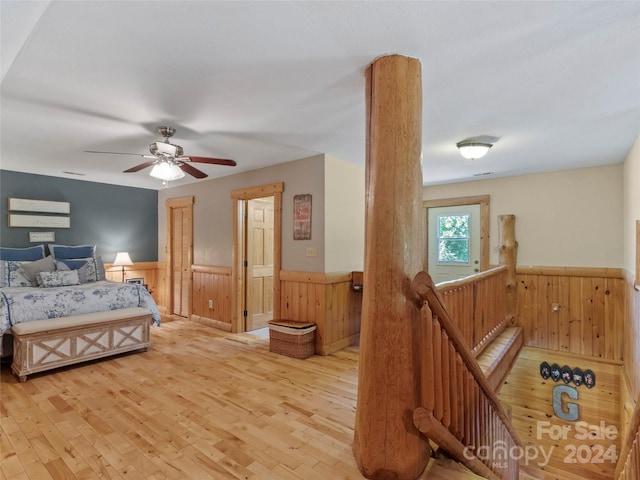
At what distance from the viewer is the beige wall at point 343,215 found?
12.7 feet

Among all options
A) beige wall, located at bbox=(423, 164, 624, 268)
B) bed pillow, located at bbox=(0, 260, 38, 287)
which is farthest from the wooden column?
bed pillow, located at bbox=(0, 260, 38, 287)

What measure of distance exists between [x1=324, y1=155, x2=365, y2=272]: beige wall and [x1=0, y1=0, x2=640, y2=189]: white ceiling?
569 millimetres

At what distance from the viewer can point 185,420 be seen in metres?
2.38

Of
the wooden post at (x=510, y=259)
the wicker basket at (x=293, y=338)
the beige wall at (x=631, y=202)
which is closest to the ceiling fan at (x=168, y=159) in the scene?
the wicker basket at (x=293, y=338)

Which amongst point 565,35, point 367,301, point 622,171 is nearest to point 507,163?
point 622,171

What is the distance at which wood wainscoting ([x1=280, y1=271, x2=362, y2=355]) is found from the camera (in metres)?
3.81

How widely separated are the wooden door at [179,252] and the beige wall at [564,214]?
4.77 m

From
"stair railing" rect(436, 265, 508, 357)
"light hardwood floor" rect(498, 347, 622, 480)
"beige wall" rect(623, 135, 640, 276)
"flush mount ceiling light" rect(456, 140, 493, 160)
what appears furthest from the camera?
"flush mount ceiling light" rect(456, 140, 493, 160)

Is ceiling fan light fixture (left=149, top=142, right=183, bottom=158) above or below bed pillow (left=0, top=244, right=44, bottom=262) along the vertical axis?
above

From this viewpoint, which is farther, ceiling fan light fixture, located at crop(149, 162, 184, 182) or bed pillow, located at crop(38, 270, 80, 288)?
bed pillow, located at crop(38, 270, 80, 288)

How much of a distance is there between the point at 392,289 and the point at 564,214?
3953 millimetres

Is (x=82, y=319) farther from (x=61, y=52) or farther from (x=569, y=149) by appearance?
(x=569, y=149)

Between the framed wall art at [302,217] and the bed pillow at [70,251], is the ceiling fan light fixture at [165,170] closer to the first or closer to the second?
the framed wall art at [302,217]

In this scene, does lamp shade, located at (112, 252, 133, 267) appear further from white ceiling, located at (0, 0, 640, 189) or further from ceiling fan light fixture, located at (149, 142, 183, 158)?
ceiling fan light fixture, located at (149, 142, 183, 158)
